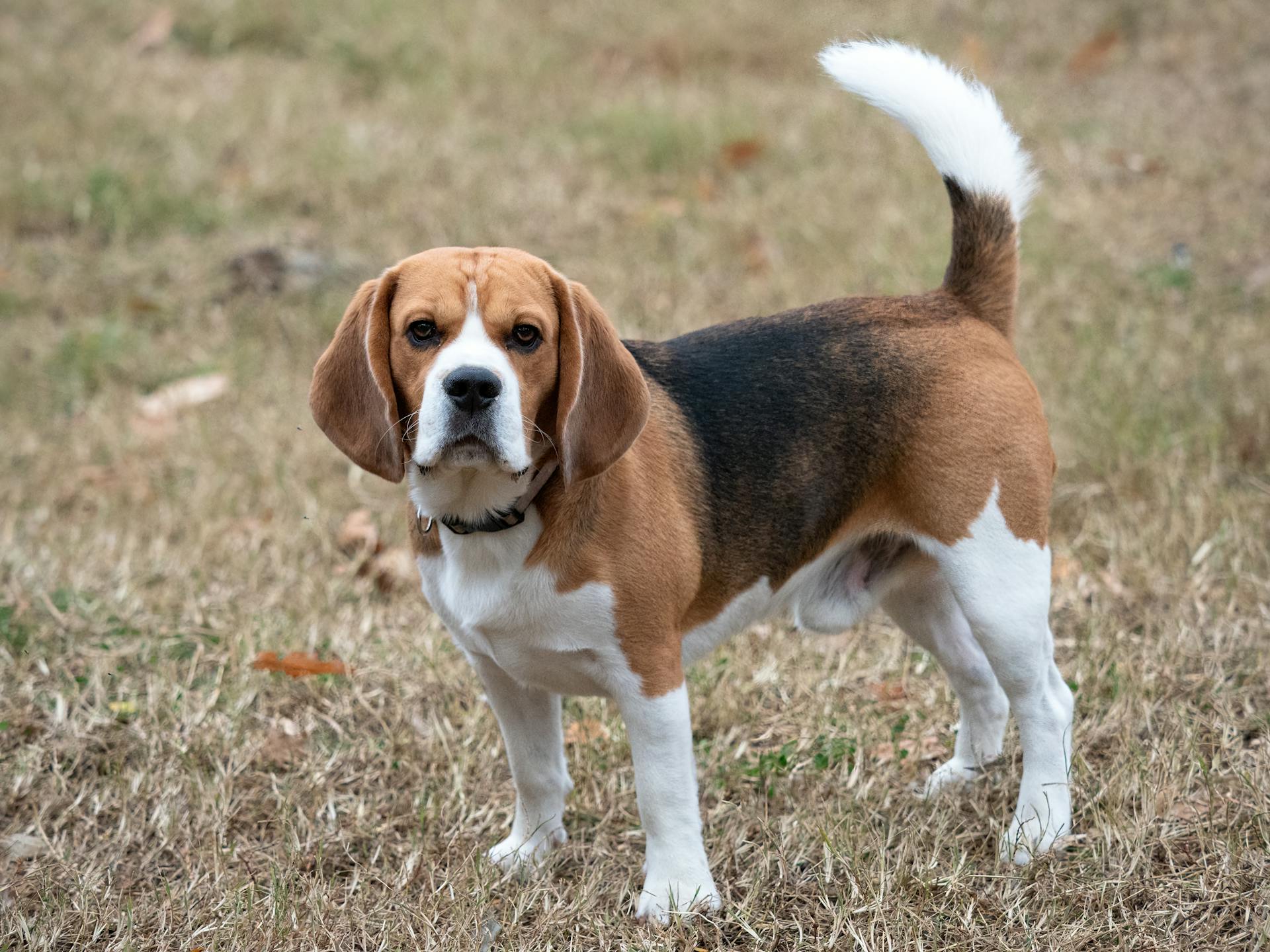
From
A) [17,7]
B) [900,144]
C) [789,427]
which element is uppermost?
[789,427]

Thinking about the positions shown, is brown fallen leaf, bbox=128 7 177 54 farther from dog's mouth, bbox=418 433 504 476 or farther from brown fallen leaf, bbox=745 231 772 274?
dog's mouth, bbox=418 433 504 476

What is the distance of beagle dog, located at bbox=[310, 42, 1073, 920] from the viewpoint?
113 inches

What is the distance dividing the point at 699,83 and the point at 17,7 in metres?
6.02

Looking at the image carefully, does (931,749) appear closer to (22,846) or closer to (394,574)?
(394,574)

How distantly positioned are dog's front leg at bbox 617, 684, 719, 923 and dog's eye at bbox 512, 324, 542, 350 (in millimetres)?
845

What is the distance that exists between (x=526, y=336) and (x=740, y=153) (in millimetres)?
6561

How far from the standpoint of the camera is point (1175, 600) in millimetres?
4543

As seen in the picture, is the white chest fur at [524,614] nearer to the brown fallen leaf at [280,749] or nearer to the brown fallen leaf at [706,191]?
the brown fallen leaf at [280,749]

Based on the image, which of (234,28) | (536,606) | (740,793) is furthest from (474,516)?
(234,28)

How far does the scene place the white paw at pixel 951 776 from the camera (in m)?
3.75

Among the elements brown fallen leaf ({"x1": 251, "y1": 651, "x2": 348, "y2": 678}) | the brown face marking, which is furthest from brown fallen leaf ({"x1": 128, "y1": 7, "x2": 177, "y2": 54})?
the brown face marking

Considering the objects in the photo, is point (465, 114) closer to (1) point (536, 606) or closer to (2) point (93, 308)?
(2) point (93, 308)

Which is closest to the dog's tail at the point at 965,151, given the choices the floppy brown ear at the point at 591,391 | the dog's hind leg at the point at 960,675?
the dog's hind leg at the point at 960,675

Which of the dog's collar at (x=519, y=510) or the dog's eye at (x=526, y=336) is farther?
the dog's collar at (x=519, y=510)
